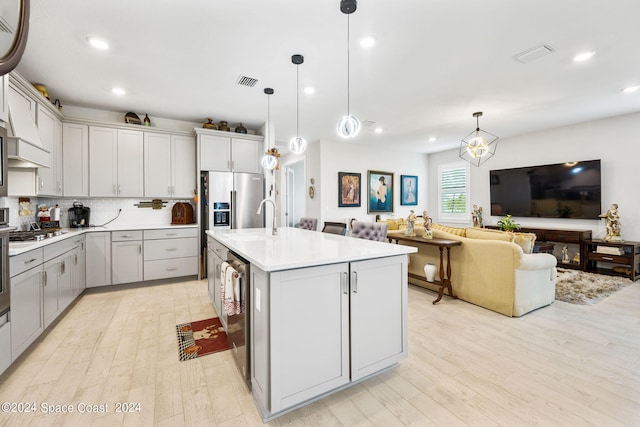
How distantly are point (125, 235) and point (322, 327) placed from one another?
371 cm

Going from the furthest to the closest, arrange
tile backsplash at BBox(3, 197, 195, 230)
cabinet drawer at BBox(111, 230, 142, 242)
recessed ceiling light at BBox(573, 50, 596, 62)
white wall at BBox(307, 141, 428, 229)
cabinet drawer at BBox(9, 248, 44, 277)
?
white wall at BBox(307, 141, 428, 229), tile backsplash at BBox(3, 197, 195, 230), cabinet drawer at BBox(111, 230, 142, 242), recessed ceiling light at BBox(573, 50, 596, 62), cabinet drawer at BBox(9, 248, 44, 277)

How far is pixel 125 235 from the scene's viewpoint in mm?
4008

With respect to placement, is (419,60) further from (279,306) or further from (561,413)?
(561,413)

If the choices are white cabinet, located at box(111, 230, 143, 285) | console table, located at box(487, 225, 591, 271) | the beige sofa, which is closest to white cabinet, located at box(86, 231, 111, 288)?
white cabinet, located at box(111, 230, 143, 285)

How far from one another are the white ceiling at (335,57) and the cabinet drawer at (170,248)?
2.09 meters

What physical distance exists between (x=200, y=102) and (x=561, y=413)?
4899mm

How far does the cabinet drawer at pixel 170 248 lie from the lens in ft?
13.7

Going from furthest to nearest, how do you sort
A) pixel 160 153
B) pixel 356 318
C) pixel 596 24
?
pixel 160 153 < pixel 596 24 < pixel 356 318

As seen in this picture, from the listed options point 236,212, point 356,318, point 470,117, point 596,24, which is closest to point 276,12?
point 356,318

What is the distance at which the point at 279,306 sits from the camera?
1.52 metres

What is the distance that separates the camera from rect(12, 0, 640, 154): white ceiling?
2.21m

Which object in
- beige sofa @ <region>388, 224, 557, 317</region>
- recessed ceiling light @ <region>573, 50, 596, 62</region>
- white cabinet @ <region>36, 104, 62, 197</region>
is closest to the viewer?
recessed ceiling light @ <region>573, 50, 596, 62</region>

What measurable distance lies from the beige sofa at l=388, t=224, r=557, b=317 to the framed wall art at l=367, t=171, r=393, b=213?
3582mm

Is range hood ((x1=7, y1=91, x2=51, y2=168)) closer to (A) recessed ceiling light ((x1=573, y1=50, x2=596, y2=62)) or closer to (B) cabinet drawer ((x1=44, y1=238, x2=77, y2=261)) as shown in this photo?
(B) cabinet drawer ((x1=44, y1=238, x2=77, y2=261))
